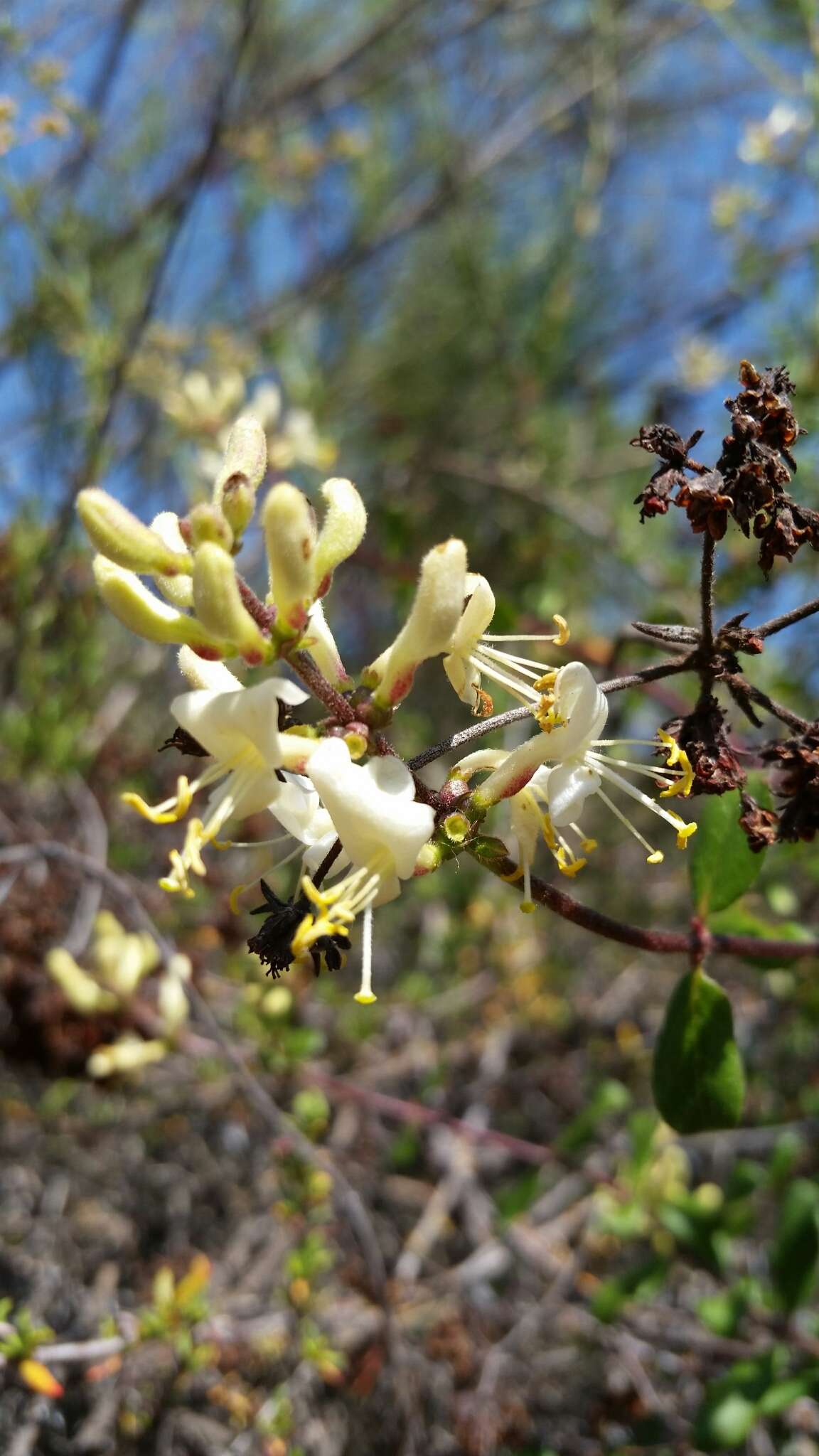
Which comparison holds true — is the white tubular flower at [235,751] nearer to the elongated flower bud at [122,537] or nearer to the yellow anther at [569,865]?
the elongated flower bud at [122,537]

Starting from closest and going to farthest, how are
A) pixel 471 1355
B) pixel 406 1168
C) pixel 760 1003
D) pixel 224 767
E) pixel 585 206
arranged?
pixel 224 767
pixel 471 1355
pixel 406 1168
pixel 760 1003
pixel 585 206

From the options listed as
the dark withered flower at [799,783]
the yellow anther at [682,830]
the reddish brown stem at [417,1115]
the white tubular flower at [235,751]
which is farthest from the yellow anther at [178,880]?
the reddish brown stem at [417,1115]

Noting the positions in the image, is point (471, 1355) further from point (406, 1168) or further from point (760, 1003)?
point (760, 1003)

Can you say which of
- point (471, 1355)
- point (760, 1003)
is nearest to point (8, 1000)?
point (471, 1355)

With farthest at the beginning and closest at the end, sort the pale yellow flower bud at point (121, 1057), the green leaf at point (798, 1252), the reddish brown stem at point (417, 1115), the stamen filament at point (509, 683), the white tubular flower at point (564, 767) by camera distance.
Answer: the reddish brown stem at point (417, 1115) → the pale yellow flower bud at point (121, 1057) → the green leaf at point (798, 1252) → the stamen filament at point (509, 683) → the white tubular flower at point (564, 767)

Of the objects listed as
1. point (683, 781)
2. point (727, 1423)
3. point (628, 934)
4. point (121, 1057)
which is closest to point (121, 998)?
point (121, 1057)

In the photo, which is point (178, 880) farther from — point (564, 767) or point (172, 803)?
point (564, 767)
